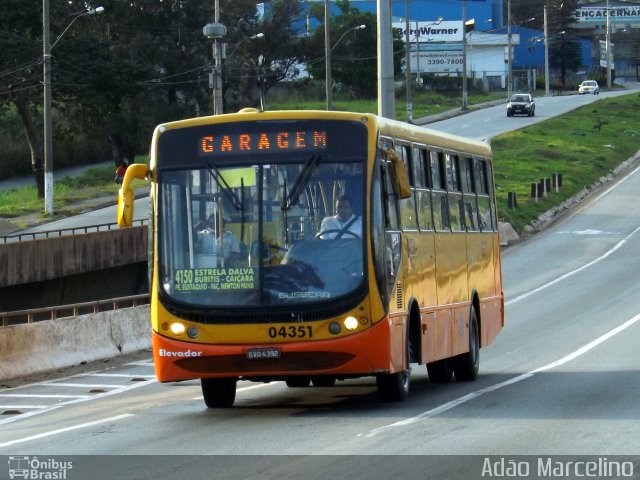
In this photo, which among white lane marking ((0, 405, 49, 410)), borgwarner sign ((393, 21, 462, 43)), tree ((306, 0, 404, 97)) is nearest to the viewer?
white lane marking ((0, 405, 49, 410))

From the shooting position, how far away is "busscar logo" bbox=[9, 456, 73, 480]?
32.3 feet

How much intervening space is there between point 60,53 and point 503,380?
48.6m

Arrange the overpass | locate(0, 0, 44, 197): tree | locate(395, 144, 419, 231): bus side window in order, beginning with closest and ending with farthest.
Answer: locate(395, 144, 419, 231): bus side window
the overpass
locate(0, 0, 44, 197): tree

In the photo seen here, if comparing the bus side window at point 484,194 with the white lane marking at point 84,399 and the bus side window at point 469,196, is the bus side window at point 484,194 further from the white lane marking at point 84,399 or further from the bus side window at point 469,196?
the white lane marking at point 84,399

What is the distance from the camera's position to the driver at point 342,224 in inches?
510

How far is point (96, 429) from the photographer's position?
12938 mm

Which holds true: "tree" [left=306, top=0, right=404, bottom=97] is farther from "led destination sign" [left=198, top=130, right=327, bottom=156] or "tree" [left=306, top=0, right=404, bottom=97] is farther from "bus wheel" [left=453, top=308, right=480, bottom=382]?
"led destination sign" [left=198, top=130, right=327, bottom=156]

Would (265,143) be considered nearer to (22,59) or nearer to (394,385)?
(394,385)

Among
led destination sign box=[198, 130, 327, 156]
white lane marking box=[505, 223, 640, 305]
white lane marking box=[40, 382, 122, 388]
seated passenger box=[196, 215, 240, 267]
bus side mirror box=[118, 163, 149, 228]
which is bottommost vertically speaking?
white lane marking box=[505, 223, 640, 305]

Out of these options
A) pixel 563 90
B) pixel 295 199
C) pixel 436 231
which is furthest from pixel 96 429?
pixel 563 90

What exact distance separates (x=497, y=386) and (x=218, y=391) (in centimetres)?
390

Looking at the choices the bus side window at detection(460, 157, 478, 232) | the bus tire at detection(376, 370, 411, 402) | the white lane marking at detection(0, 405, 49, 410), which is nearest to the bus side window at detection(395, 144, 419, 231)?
the bus tire at detection(376, 370, 411, 402)

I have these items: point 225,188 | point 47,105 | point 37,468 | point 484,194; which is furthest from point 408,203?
point 47,105

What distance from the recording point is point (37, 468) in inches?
403
